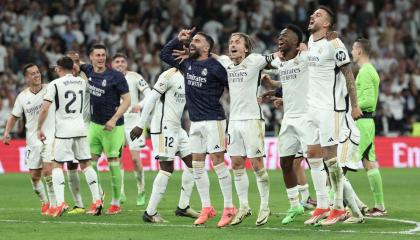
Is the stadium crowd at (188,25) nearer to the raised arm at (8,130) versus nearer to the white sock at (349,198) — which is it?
the raised arm at (8,130)

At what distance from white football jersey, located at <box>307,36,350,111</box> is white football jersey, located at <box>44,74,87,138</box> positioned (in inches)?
176

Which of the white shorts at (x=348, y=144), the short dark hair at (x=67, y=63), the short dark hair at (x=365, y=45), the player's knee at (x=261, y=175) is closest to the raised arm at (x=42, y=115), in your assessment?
the short dark hair at (x=67, y=63)

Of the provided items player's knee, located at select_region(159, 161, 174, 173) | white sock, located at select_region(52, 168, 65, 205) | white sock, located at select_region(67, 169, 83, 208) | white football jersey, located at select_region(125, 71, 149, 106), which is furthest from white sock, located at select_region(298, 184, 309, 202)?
white football jersey, located at select_region(125, 71, 149, 106)

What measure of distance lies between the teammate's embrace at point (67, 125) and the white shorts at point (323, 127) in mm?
4118

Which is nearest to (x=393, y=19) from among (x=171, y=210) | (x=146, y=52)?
(x=146, y=52)

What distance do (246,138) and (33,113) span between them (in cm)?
498

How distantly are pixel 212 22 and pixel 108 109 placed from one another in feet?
59.1

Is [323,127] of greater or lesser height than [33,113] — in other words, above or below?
below

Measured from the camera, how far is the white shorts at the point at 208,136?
15.0 m

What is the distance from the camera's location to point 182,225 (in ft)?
50.1

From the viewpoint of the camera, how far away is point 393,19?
3772 centimetres

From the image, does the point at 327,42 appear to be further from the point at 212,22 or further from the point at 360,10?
the point at 360,10

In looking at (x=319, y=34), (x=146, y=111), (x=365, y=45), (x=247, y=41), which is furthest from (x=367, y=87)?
(x=146, y=111)

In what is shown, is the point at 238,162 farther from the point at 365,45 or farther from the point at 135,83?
the point at 135,83
